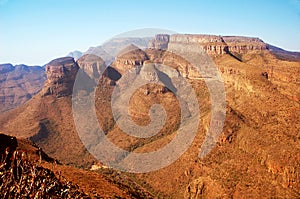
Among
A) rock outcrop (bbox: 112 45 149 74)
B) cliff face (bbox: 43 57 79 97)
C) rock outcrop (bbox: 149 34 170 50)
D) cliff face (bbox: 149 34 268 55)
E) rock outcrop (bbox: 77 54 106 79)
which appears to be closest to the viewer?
cliff face (bbox: 43 57 79 97)

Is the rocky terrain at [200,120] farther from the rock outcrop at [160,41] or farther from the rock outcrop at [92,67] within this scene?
the rock outcrop at [160,41]

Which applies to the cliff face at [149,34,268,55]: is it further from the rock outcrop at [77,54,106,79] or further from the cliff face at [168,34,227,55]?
the rock outcrop at [77,54,106,79]

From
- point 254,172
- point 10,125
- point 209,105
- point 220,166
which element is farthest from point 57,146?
point 254,172

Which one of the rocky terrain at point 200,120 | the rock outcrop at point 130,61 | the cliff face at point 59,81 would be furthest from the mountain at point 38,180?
the rock outcrop at point 130,61

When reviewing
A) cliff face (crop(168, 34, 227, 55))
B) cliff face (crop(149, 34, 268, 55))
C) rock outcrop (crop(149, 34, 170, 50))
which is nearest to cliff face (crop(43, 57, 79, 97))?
cliff face (crop(149, 34, 268, 55))

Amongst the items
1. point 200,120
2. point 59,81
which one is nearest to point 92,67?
point 59,81

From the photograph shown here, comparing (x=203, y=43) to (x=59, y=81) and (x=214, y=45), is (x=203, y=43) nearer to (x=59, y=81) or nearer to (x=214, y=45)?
(x=214, y=45)

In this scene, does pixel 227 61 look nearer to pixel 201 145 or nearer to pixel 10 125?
pixel 201 145

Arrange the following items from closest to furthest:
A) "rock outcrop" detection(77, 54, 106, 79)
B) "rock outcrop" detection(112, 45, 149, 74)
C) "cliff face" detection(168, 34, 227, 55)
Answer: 1. "cliff face" detection(168, 34, 227, 55)
2. "rock outcrop" detection(77, 54, 106, 79)
3. "rock outcrop" detection(112, 45, 149, 74)

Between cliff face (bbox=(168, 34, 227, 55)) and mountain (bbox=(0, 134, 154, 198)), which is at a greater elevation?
cliff face (bbox=(168, 34, 227, 55))
